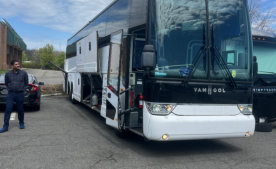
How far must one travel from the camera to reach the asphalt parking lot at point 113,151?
5.07 metres

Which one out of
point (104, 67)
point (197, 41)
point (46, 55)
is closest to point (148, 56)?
point (197, 41)

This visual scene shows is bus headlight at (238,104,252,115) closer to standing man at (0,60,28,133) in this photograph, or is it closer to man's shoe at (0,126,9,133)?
standing man at (0,60,28,133)

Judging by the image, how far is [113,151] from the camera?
19.2 ft

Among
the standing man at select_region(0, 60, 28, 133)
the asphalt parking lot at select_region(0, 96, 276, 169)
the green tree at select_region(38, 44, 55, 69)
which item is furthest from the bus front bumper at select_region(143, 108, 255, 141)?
the green tree at select_region(38, 44, 55, 69)

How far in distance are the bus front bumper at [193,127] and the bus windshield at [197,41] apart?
754mm

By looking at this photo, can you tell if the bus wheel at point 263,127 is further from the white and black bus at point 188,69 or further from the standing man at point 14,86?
the standing man at point 14,86

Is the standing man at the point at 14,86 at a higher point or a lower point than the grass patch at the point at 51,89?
higher

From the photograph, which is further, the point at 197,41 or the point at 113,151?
the point at 113,151

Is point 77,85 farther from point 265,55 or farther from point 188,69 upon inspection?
point 188,69

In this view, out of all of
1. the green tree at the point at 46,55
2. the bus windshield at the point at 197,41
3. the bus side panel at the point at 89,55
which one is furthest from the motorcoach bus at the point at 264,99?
the green tree at the point at 46,55

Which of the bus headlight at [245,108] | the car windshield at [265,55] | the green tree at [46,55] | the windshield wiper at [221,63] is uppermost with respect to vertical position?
the green tree at [46,55]

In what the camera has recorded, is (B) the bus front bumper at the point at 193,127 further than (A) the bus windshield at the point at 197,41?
No

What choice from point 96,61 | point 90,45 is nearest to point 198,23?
point 96,61

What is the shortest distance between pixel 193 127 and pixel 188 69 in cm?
105
